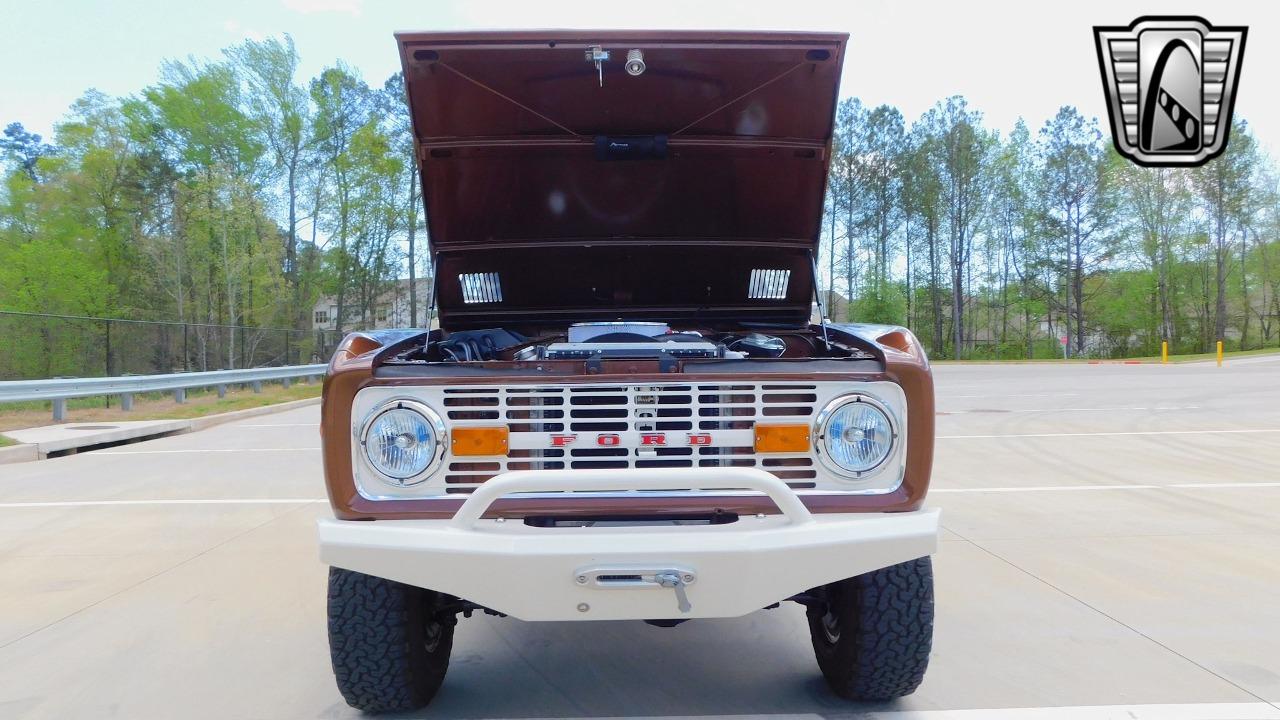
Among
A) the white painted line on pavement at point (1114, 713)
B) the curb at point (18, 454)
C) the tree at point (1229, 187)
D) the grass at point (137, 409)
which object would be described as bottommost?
the white painted line on pavement at point (1114, 713)

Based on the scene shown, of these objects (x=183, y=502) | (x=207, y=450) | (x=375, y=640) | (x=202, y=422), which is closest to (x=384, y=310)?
(x=202, y=422)

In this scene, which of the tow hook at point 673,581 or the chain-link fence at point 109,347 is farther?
the chain-link fence at point 109,347

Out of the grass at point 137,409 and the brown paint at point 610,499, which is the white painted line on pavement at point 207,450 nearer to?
the grass at point 137,409

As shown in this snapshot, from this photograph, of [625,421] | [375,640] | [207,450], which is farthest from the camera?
[207,450]

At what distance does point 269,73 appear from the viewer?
1435 inches

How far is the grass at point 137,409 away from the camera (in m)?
14.4

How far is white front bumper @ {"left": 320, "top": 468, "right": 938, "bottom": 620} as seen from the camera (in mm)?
2402

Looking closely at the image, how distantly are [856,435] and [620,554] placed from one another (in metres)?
0.83

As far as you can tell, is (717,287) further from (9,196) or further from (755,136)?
(9,196)

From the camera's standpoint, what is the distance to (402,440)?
2672 mm

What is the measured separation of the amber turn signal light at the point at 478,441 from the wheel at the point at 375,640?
21.1 inches

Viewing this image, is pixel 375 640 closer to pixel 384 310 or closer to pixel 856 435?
pixel 856 435

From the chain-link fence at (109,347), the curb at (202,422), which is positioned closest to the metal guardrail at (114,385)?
the curb at (202,422)

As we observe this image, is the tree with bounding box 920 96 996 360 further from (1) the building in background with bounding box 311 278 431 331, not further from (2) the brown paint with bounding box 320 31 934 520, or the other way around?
(2) the brown paint with bounding box 320 31 934 520
